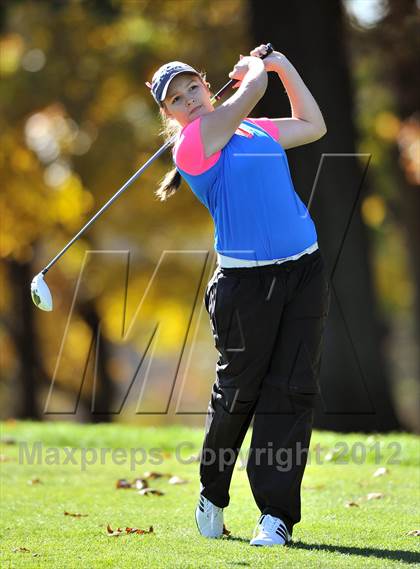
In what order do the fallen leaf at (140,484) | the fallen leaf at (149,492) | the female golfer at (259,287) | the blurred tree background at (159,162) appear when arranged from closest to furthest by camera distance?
1. the female golfer at (259,287)
2. the fallen leaf at (149,492)
3. the fallen leaf at (140,484)
4. the blurred tree background at (159,162)

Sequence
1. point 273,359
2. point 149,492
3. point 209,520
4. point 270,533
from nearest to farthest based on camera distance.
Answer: point 270,533 → point 273,359 → point 209,520 → point 149,492

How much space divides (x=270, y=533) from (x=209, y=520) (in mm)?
373

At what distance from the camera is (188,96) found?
4.55 metres

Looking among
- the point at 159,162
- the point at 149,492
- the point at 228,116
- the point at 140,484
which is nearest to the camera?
the point at 228,116

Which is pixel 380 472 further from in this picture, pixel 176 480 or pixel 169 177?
pixel 169 177

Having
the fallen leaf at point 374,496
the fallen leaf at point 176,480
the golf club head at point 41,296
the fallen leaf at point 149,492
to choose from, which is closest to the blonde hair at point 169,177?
the golf club head at point 41,296

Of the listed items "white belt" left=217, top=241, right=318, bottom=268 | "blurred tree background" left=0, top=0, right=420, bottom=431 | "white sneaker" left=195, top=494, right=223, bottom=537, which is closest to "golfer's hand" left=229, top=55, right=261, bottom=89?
"white belt" left=217, top=241, right=318, bottom=268

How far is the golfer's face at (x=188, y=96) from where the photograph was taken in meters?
4.55

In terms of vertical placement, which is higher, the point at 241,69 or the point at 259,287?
the point at 241,69

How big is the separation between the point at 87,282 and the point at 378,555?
14871mm

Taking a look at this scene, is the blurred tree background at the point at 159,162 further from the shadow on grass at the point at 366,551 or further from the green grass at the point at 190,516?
the shadow on grass at the point at 366,551

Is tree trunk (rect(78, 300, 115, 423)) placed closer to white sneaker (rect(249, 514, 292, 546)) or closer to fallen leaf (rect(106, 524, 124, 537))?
fallen leaf (rect(106, 524, 124, 537))

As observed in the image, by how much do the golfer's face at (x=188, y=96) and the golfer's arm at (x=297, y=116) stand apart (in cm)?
43

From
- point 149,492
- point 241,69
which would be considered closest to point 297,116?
point 241,69
